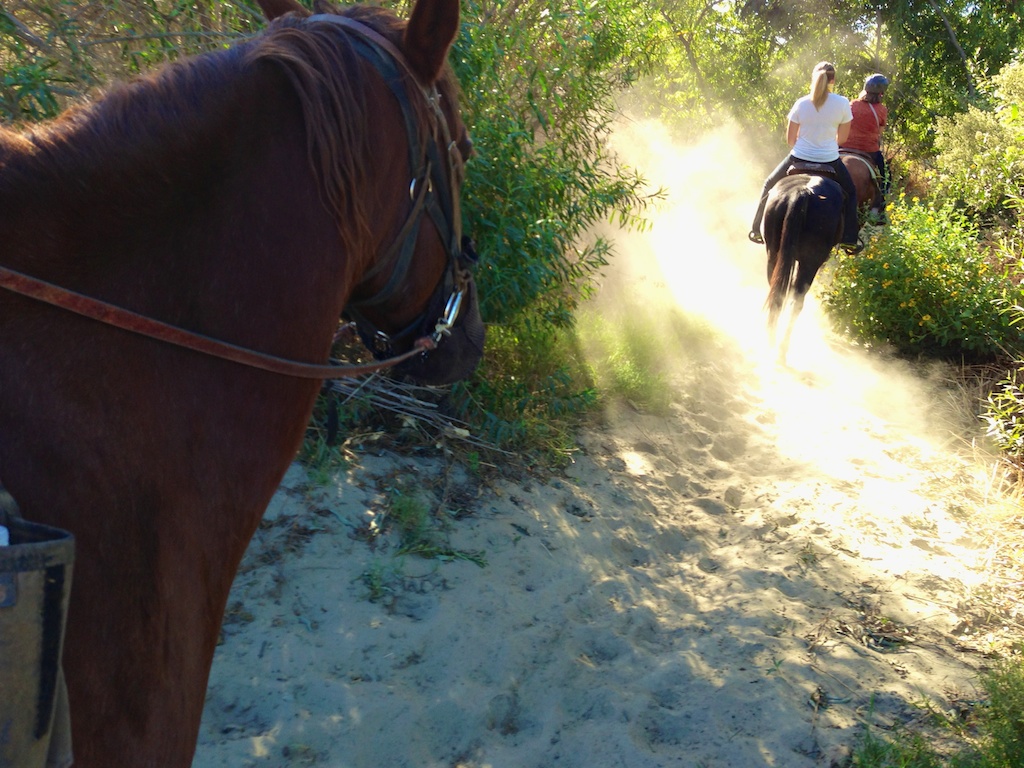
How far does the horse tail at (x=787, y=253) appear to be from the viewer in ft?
23.3

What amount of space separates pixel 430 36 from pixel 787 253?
6.25 meters

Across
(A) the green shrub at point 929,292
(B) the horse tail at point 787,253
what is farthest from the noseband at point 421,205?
(B) the horse tail at point 787,253

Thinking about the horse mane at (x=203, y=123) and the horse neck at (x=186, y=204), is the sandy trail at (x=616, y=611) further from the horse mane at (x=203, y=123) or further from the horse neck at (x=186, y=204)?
the horse mane at (x=203, y=123)

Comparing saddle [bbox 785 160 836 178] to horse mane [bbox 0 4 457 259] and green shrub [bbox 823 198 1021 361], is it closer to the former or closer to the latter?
green shrub [bbox 823 198 1021 361]

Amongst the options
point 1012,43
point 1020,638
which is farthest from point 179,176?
point 1012,43

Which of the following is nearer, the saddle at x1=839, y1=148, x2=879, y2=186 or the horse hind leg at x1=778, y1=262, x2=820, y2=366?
the horse hind leg at x1=778, y1=262, x2=820, y2=366

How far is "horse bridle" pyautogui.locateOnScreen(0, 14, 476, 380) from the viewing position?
1232 millimetres

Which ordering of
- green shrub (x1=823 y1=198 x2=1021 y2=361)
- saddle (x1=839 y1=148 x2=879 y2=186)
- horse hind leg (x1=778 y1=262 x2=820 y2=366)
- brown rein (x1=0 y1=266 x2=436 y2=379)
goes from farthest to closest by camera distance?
saddle (x1=839 y1=148 x2=879 y2=186) < horse hind leg (x1=778 y1=262 x2=820 y2=366) < green shrub (x1=823 y1=198 x2=1021 y2=361) < brown rein (x1=0 y1=266 x2=436 y2=379)

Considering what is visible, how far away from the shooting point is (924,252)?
6.93 meters

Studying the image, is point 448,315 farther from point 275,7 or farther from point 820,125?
point 820,125

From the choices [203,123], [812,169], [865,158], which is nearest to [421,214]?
[203,123]

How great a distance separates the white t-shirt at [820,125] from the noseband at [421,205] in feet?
21.5

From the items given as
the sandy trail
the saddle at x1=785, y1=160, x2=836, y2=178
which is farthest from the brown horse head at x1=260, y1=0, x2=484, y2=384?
the saddle at x1=785, y1=160, x2=836, y2=178

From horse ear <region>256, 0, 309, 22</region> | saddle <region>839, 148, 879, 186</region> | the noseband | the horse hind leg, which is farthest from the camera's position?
saddle <region>839, 148, 879, 186</region>
